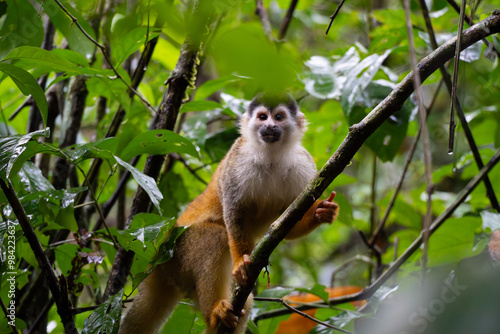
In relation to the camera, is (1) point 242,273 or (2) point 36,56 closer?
(2) point 36,56

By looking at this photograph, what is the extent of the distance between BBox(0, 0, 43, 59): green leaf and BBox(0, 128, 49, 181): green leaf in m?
0.73

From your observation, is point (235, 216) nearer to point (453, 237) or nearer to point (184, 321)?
point (184, 321)

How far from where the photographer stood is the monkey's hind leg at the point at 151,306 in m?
2.81

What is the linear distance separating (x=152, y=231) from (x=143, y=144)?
621 millimetres

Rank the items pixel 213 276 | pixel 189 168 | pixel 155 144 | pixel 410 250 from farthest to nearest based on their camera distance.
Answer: pixel 189 168, pixel 410 250, pixel 213 276, pixel 155 144

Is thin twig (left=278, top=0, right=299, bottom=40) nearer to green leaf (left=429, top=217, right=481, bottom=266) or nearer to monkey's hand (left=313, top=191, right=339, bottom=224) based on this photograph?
monkey's hand (left=313, top=191, right=339, bottom=224)

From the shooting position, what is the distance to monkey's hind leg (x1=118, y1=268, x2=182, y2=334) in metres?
2.81

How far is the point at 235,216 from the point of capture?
9.45ft

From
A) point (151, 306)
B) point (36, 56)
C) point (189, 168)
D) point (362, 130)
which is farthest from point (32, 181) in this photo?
point (362, 130)

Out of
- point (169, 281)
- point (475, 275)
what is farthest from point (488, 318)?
point (169, 281)

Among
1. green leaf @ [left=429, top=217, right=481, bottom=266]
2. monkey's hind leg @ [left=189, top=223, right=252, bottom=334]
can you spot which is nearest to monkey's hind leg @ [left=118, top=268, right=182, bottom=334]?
monkey's hind leg @ [left=189, top=223, right=252, bottom=334]

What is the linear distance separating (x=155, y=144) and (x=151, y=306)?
1070 mm

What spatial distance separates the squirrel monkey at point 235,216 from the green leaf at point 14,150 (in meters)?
1.18

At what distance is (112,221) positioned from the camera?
636 centimetres
